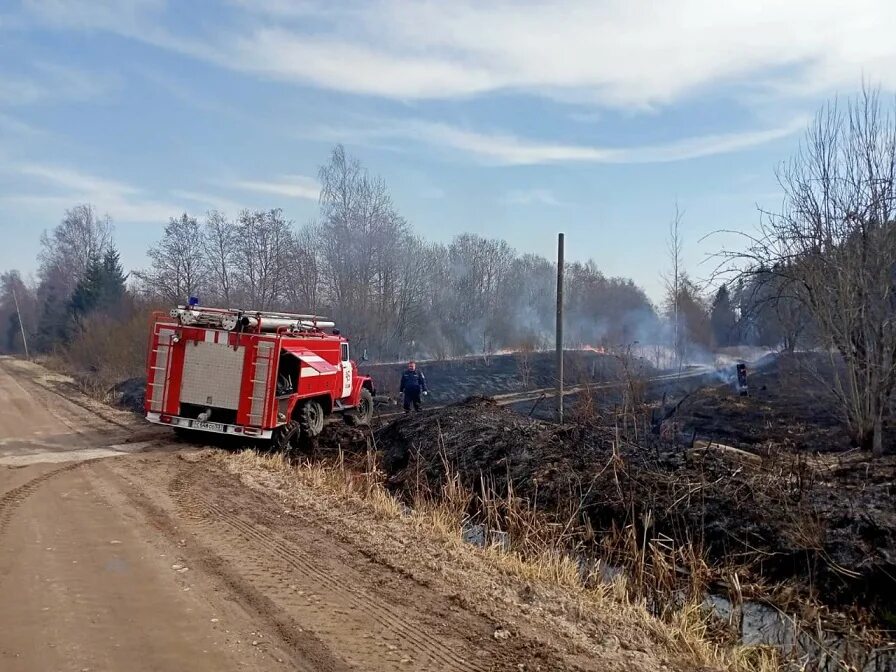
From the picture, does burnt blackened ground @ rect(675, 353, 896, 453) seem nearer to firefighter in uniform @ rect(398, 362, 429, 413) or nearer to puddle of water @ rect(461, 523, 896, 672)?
puddle of water @ rect(461, 523, 896, 672)

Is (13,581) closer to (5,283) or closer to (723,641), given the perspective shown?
(723,641)

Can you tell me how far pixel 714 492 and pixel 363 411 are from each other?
37.0 ft

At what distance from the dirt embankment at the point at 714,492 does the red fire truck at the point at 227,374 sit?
248 centimetres

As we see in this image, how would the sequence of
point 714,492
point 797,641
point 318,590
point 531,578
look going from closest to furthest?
point 318,590 < point 797,641 < point 531,578 < point 714,492

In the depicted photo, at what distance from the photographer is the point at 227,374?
1279 cm

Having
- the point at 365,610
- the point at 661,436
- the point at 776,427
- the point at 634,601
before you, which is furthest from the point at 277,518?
the point at 776,427

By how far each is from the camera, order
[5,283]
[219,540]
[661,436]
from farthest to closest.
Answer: [5,283]
[661,436]
[219,540]

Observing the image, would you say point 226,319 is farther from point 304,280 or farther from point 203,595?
point 304,280

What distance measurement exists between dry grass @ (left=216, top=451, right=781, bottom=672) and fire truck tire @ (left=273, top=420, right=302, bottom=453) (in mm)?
3575

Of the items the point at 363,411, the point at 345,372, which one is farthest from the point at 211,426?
the point at 363,411

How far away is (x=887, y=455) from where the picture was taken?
1197 centimetres

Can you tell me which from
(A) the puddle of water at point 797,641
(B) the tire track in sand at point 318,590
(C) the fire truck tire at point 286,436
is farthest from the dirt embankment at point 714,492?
(B) the tire track in sand at point 318,590

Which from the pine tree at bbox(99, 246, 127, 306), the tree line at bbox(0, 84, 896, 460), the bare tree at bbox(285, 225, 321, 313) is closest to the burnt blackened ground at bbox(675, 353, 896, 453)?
the tree line at bbox(0, 84, 896, 460)

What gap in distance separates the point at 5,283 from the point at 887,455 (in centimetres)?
11860
